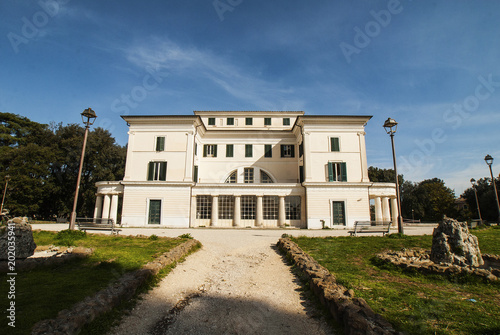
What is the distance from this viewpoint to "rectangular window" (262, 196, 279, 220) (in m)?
28.7

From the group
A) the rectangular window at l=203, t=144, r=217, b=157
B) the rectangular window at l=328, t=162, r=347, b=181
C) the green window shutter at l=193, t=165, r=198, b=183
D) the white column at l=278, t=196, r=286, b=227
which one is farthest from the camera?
the rectangular window at l=203, t=144, r=217, b=157

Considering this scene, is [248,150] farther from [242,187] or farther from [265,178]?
[242,187]

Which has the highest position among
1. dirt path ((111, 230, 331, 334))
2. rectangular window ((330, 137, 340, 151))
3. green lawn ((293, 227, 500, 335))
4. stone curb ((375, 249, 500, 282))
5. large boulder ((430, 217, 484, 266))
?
rectangular window ((330, 137, 340, 151))

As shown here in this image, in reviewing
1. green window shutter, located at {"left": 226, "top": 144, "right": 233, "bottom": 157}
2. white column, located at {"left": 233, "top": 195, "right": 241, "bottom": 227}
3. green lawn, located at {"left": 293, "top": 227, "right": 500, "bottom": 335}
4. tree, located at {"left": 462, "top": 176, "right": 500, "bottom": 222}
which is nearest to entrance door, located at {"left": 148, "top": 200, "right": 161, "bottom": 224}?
white column, located at {"left": 233, "top": 195, "right": 241, "bottom": 227}

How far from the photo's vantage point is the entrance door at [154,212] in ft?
90.6

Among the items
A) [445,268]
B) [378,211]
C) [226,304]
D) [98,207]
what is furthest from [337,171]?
[98,207]

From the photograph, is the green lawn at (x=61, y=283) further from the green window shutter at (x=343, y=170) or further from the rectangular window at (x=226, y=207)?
the green window shutter at (x=343, y=170)

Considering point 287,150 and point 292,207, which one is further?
point 287,150

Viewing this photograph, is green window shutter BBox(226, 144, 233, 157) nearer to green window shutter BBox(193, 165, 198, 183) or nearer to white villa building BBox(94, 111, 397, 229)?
white villa building BBox(94, 111, 397, 229)

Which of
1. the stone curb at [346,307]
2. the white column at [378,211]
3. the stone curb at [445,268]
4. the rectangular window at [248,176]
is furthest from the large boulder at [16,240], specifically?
the white column at [378,211]

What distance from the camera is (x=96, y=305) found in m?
4.50

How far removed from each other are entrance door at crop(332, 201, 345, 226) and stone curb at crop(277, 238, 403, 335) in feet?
70.0

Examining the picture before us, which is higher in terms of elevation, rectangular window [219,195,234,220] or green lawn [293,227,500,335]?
rectangular window [219,195,234,220]

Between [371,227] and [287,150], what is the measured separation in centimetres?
1751
